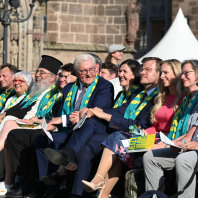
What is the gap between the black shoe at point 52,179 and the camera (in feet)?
23.9

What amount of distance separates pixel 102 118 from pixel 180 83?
102 cm

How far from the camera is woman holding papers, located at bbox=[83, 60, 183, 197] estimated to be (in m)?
6.84

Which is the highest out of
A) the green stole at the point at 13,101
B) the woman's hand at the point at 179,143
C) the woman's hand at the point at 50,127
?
the green stole at the point at 13,101

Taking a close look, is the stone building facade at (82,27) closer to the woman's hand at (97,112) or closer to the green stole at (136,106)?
the green stole at (136,106)

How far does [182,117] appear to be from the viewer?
704cm

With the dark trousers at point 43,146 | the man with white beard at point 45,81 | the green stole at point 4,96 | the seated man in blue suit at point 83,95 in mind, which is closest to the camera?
the dark trousers at point 43,146

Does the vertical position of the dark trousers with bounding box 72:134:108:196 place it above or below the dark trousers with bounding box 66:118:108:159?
below

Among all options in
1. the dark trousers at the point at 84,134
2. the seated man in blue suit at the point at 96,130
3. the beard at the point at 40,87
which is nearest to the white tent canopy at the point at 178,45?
the beard at the point at 40,87

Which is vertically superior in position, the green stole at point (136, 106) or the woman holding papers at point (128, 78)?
the woman holding papers at point (128, 78)

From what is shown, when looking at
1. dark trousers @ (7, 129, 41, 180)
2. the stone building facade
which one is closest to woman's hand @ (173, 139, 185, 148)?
dark trousers @ (7, 129, 41, 180)

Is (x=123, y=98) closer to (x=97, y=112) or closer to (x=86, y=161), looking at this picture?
(x=97, y=112)

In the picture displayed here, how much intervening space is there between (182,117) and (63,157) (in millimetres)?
1388

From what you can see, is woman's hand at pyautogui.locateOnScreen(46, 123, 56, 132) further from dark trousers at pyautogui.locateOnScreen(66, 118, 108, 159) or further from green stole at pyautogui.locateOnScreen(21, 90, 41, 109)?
green stole at pyautogui.locateOnScreen(21, 90, 41, 109)

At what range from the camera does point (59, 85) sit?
9.51 metres
